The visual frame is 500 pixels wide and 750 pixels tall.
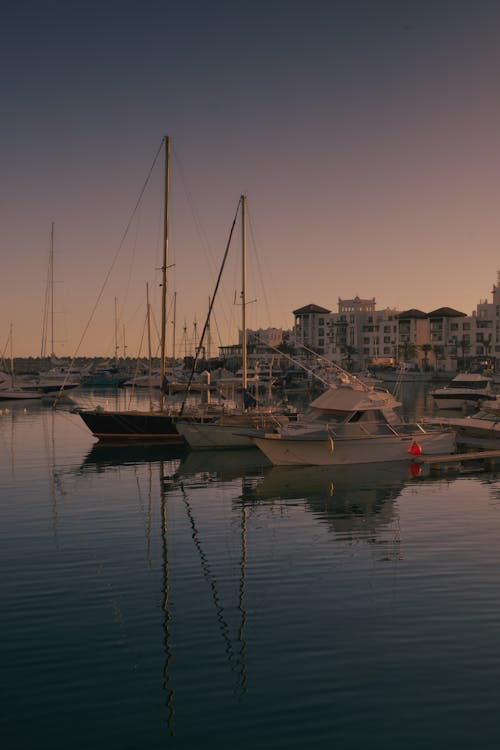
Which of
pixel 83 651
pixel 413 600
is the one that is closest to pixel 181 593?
pixel 83 651

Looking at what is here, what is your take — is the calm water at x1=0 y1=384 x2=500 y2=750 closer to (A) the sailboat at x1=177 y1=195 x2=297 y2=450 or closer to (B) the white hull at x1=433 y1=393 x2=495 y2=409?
(A) the sailboat at x1=177 y1=195 x2=297 y2=450

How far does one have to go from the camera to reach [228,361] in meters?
170

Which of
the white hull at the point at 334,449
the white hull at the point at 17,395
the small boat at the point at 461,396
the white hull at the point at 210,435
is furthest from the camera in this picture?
the white hull at the point at 17,395

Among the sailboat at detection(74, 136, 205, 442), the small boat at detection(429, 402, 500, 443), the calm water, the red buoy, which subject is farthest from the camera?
the sailboat at detection(74, 136, 205, 442)

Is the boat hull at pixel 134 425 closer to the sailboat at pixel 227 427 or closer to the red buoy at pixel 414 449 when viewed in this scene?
the sailboat at pixel 227 427

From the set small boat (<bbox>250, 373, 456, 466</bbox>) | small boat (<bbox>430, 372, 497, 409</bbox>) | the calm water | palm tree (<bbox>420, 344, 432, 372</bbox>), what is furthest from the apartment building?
the calm water

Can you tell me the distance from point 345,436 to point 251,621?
1904 cm

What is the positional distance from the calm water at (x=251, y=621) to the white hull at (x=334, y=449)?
526 cm

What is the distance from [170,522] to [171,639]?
32.9 feet

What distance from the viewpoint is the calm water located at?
959 centimetres

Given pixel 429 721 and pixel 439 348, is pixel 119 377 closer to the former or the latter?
pixel 439 348

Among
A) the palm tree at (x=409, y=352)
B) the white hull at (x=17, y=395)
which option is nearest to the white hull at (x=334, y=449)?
the white hull at (x=17, y=395)

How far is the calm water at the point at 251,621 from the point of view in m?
9.59

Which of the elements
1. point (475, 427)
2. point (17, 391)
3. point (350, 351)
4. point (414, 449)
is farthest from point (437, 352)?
point (414, 449)
